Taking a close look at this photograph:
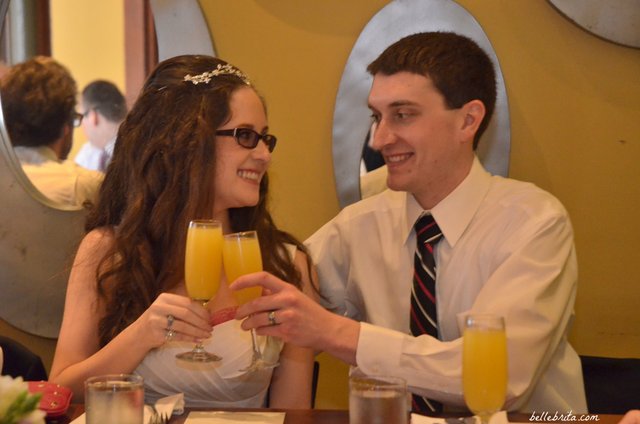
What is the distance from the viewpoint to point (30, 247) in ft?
12.4

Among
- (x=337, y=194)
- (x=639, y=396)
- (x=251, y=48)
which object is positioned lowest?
(x=639, y=396)

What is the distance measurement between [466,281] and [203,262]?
3.03 feet

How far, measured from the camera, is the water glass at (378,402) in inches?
72.0

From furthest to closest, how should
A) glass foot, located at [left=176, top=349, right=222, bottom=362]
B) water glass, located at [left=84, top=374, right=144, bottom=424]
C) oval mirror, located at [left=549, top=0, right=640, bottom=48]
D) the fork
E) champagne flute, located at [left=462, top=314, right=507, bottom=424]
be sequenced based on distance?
oval mirror, located at [left=549, top=0, right=640, bottom=48] → glass foot, located at [left=176, top=349, right=222, bottom=362] → the fork → champagne flute, located at [left=462, top=314, right=507, bottom=424] → water glass, located at [left=84, top=374, right=144, bottom=424]

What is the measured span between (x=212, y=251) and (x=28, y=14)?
180 centimetres

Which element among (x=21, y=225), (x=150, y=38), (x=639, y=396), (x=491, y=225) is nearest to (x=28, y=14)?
(x=150, y=38)

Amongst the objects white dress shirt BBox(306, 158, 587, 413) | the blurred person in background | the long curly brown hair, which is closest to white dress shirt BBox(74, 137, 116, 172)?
the blurred person in background

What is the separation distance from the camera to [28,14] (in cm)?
375

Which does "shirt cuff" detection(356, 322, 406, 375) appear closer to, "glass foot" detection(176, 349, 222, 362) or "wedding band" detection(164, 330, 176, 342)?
"glass foot" detection(176, 349, 222, 362)

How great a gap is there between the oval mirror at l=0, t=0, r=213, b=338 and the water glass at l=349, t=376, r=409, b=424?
2.19m

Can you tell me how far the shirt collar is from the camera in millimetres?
3016

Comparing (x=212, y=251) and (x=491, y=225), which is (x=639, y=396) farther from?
(x=212, y=251)

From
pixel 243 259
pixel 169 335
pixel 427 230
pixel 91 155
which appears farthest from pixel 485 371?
pixel 91 155

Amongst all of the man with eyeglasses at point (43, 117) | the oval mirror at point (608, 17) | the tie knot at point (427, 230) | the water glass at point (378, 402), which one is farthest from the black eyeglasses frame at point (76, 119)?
the water glass at point (378, 402)
